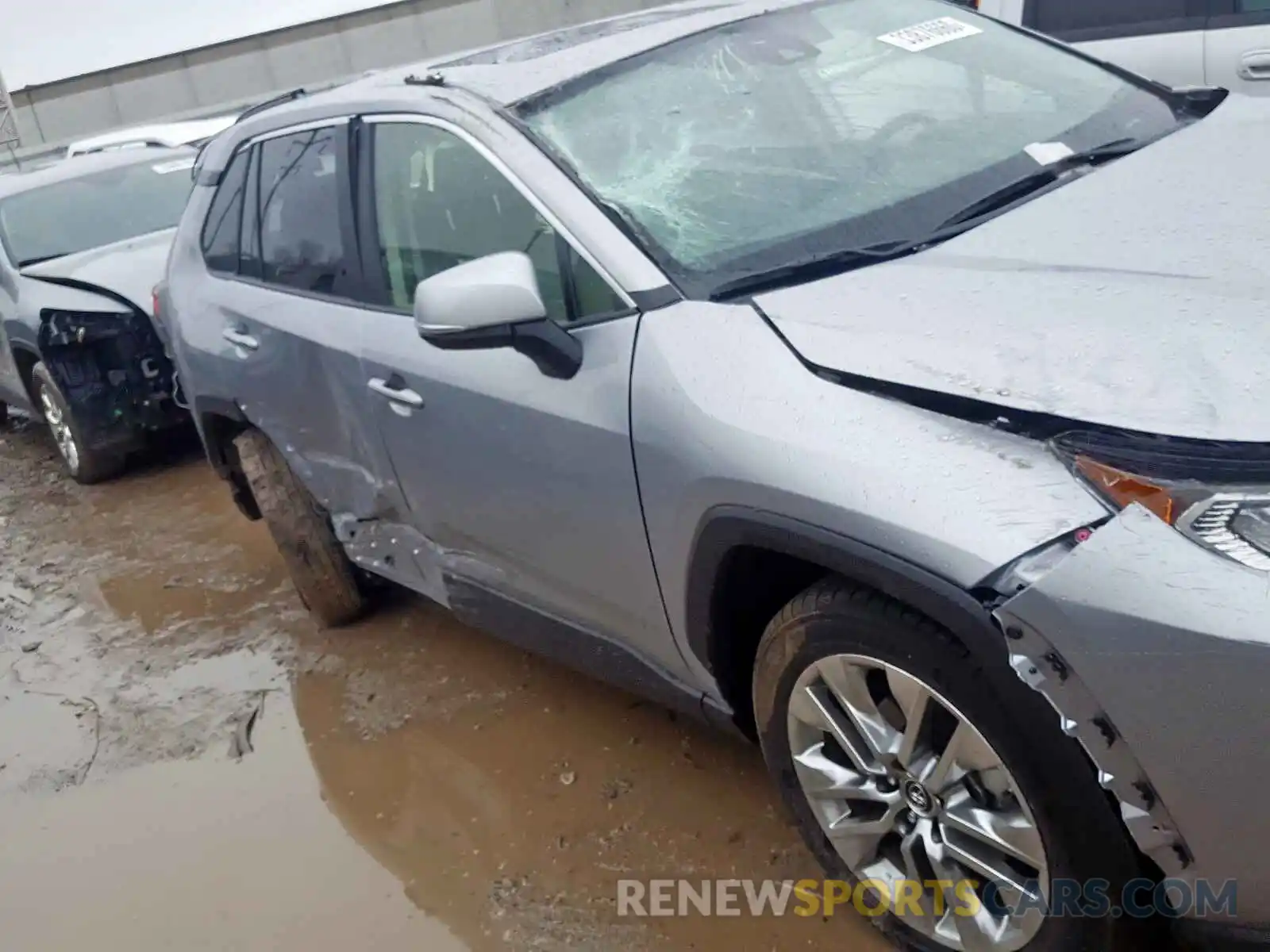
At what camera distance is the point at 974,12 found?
11.4 feet

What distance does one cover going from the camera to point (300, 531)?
4156 millimetres

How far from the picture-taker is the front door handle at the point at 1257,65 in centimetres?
496

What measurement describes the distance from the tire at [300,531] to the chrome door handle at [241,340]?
38cm

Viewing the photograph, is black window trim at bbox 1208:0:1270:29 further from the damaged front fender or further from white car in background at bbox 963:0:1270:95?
the damaged front fender

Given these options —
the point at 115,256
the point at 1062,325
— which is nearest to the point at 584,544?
the point at 1062,325

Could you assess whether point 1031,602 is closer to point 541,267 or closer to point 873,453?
point 873,453

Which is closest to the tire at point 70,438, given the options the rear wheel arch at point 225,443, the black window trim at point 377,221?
the rear wheel arch at point 225,443

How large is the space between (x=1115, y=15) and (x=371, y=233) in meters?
3.90

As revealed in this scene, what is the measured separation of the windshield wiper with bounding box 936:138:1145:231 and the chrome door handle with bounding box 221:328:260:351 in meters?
2.19

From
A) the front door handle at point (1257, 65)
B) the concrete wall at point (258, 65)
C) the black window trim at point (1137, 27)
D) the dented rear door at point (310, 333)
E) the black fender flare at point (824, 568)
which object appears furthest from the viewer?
the concrete wall at point (258, 65)

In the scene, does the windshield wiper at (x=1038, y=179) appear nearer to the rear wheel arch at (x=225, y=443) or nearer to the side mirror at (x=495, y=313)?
the side mirror at (x=495, y=313)

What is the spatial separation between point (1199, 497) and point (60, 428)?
6.52 m

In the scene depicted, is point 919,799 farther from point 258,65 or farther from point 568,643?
point 258,65

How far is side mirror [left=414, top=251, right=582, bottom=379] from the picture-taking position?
7.91ft
